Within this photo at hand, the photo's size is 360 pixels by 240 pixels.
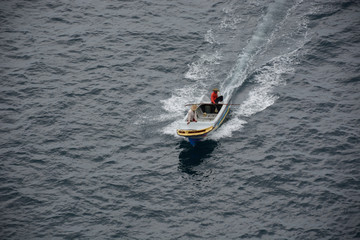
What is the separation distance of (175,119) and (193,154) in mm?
4807

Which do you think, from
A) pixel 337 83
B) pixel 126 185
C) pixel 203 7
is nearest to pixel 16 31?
pixel 203 7

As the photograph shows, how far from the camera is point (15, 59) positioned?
4809 centimetres

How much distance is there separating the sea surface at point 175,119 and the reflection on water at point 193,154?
0.46ft

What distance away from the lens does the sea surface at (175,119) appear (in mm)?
30656

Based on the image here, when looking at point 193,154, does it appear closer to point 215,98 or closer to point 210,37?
point 215,98

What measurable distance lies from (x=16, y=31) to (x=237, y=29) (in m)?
25.6

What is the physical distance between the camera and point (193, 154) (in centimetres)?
3622

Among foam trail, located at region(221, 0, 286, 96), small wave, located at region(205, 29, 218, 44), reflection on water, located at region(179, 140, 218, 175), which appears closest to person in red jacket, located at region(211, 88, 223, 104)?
foam trail, located at region(221, 0, 286, 96)

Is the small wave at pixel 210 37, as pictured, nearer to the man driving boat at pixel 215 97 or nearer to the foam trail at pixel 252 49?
the foam trail at pixel 252 49

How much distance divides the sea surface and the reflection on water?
0.14 metres

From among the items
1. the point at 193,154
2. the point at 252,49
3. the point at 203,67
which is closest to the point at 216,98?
the point at 193,154

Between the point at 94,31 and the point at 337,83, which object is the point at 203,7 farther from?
the point at 337,83

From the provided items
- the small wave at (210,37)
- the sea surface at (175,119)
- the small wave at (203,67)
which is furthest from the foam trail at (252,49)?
the small wave at (210,37)

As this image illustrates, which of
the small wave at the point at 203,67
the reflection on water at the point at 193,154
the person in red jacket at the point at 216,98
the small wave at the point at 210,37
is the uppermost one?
the small wave at the point at 210,37
